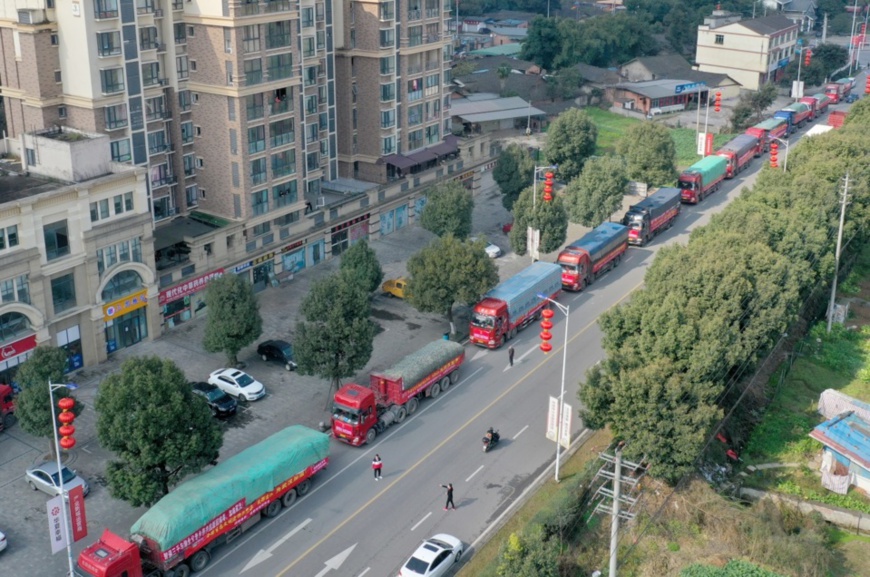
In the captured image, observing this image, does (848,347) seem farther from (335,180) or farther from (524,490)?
(335,180)

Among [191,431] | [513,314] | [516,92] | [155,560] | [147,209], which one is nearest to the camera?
[155,560]

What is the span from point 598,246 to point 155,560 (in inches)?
1719

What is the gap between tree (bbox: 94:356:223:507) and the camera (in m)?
42.2

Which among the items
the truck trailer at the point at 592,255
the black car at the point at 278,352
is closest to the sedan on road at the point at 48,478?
the black car at the point at 278,352

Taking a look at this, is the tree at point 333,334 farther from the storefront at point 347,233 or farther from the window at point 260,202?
the storefront at point 347,233

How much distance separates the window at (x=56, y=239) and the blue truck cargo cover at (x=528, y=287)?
85.9ft

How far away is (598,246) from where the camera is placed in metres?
73.1

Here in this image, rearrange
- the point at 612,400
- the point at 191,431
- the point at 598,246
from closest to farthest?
the point at 191,431, the point at 612,400, the point at 598,246

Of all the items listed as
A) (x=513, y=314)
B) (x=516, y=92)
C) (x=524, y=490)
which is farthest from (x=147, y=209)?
(x=516, y=92)

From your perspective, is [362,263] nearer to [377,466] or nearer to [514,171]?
[377,466]

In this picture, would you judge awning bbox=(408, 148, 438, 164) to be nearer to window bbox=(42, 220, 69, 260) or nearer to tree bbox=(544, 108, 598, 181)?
tree bbox=(544, 108, 598, 181)

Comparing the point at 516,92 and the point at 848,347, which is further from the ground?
the point at 516,92

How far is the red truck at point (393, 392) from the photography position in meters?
50.9

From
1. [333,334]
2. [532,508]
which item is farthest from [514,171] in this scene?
[532,508]
